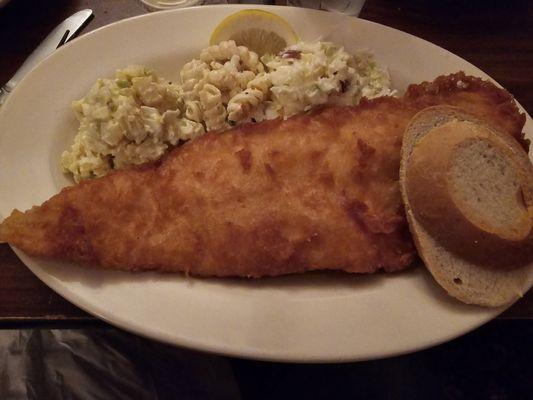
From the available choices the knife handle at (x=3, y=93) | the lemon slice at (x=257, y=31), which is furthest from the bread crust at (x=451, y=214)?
the knife handle at (x=3, y=93)

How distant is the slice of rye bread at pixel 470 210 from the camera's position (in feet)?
4.37

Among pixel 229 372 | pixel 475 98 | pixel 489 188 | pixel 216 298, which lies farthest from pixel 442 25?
pixel 229 372

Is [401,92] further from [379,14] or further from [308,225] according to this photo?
[308,225]

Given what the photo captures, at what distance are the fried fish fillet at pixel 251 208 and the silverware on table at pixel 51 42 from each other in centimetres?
57

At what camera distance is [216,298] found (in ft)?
4.40

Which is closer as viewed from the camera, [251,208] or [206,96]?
[251,208]

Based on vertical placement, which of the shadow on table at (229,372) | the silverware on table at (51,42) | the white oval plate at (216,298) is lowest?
the shadow on table at (229,372)

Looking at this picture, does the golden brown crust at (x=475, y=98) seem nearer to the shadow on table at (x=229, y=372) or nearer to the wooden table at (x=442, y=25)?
the wooden table at (x=442, y=25)

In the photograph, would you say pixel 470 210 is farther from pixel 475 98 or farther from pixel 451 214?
pixel 475 98

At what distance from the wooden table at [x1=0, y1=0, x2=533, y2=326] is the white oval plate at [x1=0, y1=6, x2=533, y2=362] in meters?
Result: 0.35

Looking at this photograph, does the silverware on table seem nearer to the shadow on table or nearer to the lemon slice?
the lemon slice

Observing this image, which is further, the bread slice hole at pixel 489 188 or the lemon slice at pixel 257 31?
the lemon slice at pixel 257 31

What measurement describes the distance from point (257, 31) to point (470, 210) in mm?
1008

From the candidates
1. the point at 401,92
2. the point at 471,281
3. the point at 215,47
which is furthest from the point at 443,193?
the point at 215,47
